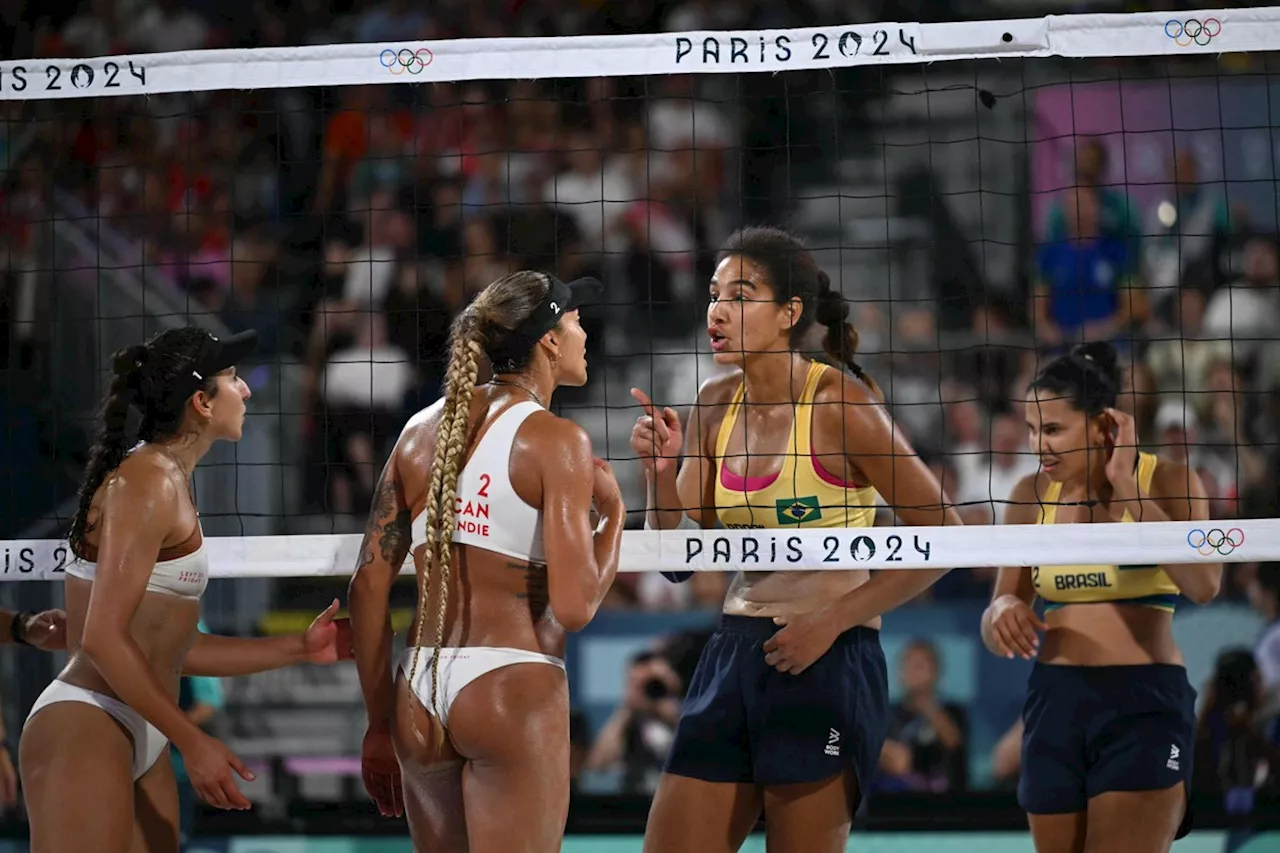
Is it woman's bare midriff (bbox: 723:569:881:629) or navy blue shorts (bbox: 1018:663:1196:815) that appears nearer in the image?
woman's bare midriff (bbox: 723:569:881:629)

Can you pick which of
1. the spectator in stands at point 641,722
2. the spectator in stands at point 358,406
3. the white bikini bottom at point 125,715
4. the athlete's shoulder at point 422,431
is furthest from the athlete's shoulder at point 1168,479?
the spectator in stands at point 358,406

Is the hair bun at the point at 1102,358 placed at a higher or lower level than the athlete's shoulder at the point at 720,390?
higher

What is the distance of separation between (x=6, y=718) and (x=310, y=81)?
330cm

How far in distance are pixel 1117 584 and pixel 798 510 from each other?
107cm

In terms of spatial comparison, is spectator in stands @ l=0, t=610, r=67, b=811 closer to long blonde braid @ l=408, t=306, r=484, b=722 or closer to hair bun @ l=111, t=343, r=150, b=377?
hair bun @ l=111, t=343, r=150, b=377

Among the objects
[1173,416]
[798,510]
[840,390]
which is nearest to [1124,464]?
[840,390]

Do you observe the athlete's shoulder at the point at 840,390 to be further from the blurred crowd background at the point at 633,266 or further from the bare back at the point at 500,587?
the blurred crowd background at the point at 633,266

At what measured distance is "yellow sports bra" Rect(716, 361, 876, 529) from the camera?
414 centimetres

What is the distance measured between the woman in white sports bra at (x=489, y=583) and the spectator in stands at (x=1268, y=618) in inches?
154

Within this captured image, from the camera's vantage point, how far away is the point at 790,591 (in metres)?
4.13

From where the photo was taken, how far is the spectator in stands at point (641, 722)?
21.2 feet

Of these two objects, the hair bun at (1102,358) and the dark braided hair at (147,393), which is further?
the hair bun at (1102,358)

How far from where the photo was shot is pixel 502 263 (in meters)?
7.59

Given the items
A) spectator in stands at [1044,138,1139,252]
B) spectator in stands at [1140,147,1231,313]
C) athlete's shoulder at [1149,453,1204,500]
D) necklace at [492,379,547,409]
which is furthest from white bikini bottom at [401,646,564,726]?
spectator in stands at [1140,147,1231,313]
